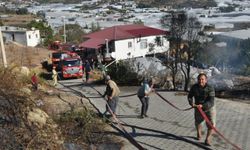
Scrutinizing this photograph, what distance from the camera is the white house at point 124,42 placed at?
38875 mm

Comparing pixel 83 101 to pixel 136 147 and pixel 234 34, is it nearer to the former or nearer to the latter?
pixel 136 147

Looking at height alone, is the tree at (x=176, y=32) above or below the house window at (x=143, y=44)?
above

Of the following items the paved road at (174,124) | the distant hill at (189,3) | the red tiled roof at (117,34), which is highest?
the distant hill at (189,3)

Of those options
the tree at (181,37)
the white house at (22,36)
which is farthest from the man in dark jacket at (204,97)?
the white house at (22,36)

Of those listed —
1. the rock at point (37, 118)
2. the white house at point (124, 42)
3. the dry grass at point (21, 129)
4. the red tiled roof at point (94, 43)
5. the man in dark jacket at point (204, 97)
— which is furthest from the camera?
the white house at point (124, 42)

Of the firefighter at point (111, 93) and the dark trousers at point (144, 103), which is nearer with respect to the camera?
the firefighter at point (111, 93)

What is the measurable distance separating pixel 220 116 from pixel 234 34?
34717 mm

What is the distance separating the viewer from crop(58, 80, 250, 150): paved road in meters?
9.29

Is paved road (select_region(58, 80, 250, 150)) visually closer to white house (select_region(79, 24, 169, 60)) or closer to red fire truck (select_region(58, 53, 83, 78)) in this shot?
red fire truck (select_region(58, 53, 83, 78))

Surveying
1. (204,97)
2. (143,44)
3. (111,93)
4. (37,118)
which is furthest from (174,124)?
(143,44)

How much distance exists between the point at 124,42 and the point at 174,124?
31405 mm

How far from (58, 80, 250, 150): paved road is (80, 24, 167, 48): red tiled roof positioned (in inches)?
975

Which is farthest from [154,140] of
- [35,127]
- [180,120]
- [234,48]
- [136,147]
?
[234,48]

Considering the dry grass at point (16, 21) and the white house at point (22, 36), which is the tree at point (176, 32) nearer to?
the white house at point (22, 36)
